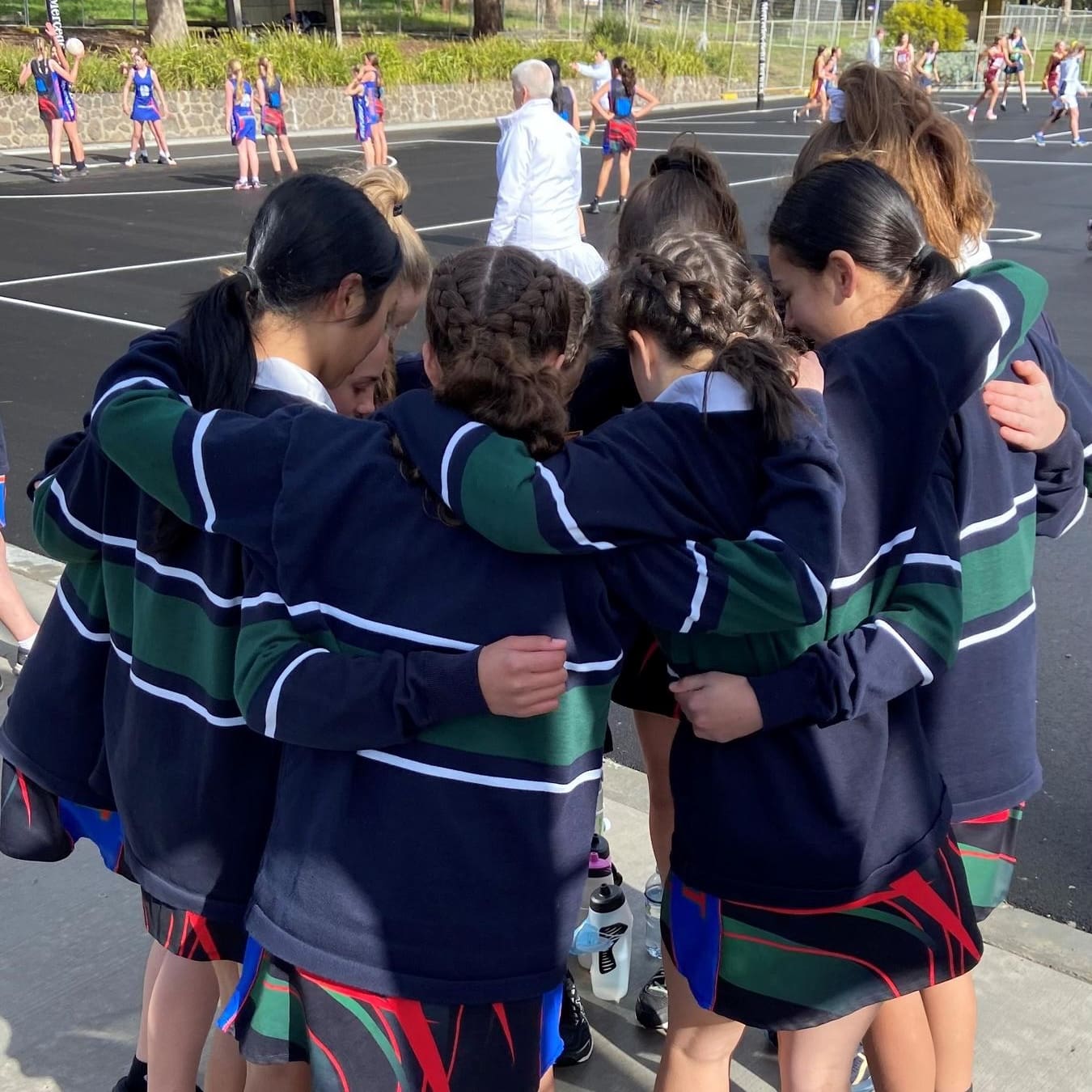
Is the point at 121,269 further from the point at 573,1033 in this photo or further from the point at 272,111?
the point at 573,1033

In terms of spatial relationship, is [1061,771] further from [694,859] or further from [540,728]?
[540,728]

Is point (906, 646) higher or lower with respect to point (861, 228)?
lower

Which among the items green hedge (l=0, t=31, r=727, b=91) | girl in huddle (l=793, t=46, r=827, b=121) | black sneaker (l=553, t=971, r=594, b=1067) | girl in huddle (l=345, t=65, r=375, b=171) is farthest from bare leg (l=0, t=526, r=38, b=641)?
girl in huddle (l=793, t=46, r=827, b=121)

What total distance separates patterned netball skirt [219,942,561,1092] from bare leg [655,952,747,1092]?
0.35 m

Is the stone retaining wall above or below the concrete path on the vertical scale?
above

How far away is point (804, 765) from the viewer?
185cm

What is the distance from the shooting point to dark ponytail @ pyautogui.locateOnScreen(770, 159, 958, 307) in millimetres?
2010

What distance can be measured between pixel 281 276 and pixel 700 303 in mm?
660

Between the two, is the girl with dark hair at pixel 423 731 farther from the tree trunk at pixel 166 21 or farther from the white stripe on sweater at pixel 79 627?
the tree trunk at pixel 166 21

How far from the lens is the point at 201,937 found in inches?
79.7

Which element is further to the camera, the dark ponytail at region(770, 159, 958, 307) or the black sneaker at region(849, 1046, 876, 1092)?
the black sneaker at region(849, 1046, 876, 1092)

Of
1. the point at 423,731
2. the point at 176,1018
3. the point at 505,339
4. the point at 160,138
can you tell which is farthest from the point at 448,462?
the point at 160,138

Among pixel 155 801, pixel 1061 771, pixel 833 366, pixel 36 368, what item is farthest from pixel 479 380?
pixel 36 368

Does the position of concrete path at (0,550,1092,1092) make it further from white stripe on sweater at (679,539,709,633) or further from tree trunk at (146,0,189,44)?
tree trunk at (146,0,189,44)
